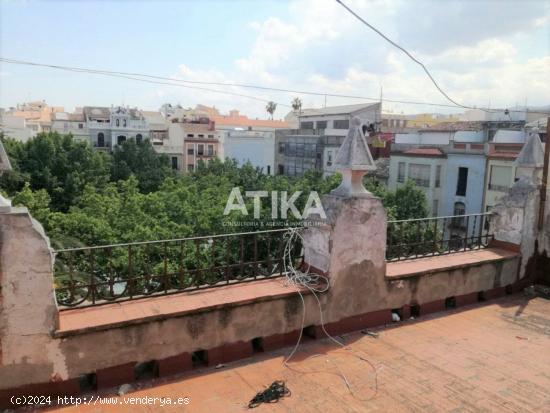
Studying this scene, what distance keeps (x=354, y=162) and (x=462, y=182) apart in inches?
1118

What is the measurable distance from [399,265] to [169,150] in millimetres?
51774


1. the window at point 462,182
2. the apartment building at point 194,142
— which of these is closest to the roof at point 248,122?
the apartment building at point 194,142

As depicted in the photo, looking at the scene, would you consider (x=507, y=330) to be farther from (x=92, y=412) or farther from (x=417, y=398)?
(x=92, y=412)

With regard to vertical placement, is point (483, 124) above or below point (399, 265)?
above

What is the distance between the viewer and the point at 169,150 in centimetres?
5531

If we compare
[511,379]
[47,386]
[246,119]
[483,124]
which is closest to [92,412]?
[47,386]

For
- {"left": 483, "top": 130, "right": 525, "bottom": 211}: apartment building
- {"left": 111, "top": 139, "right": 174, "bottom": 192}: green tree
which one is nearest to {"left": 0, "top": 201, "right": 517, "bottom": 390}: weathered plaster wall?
{"left": 483, "top": 130, "right": 525, "bottom": 211}: apartment building

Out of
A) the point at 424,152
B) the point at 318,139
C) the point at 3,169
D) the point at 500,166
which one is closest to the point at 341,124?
the point at 318,139

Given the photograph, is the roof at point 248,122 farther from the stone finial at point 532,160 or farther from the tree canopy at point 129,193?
the stone finial at point 532,160

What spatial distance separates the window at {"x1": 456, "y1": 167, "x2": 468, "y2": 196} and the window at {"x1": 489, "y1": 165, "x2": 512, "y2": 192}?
75.8 inches

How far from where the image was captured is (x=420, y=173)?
110 feet

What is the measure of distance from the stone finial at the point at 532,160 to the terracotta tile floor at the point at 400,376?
2783 mm

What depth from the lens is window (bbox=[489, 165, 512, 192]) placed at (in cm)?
2775

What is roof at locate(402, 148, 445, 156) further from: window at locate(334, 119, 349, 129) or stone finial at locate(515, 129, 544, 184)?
stone finial at locate(515, 129, 544, 184)
